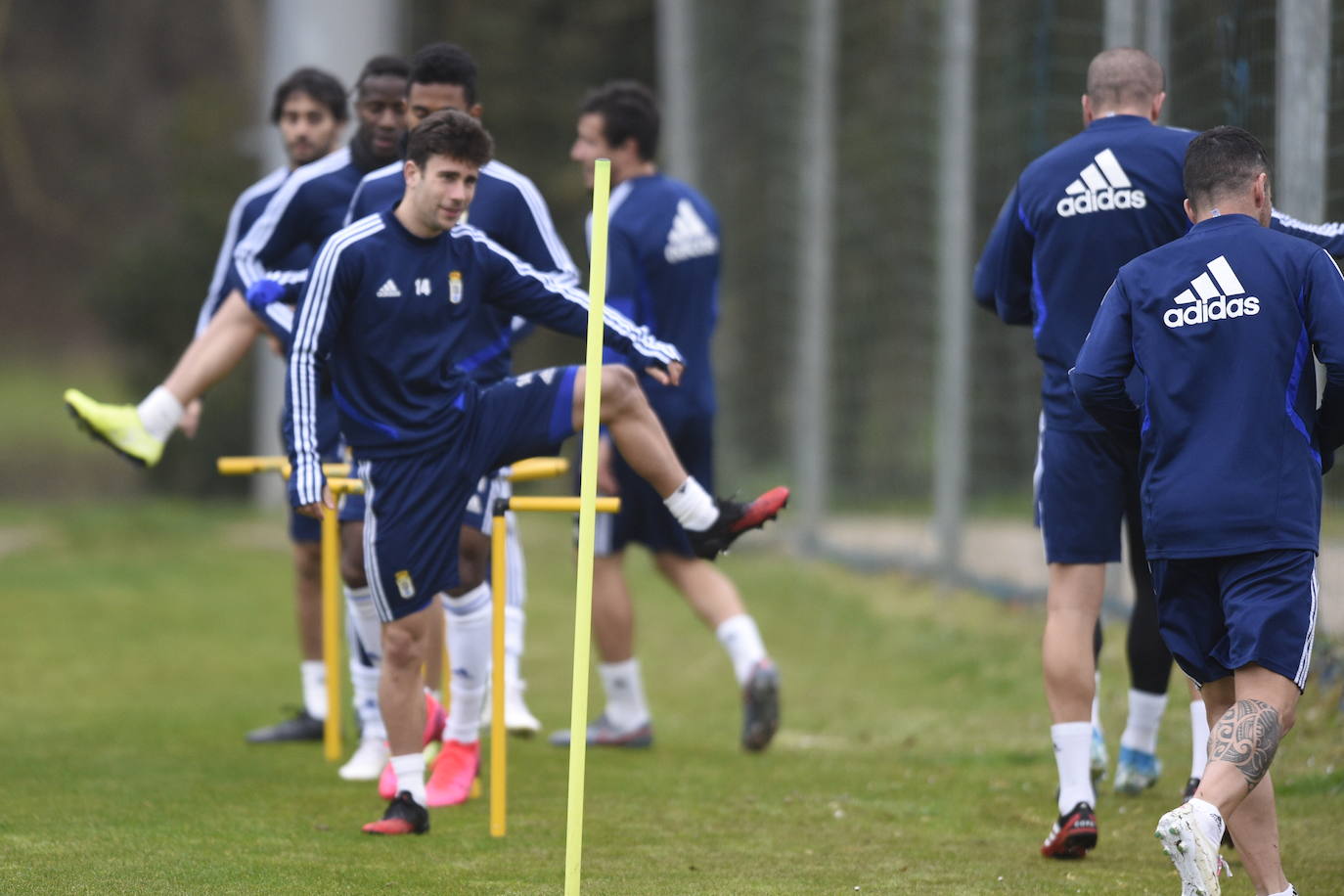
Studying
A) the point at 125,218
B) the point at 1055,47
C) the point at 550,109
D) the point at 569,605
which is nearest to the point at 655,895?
the point at 1055,47

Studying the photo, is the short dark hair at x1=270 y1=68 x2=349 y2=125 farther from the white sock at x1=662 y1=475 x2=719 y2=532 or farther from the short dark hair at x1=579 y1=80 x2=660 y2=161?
the white sock at x1=662 y1=475 x2=719 y2=532

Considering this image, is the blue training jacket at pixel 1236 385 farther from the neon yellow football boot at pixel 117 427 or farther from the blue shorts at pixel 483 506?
the neon yellow football boot at pixel 117 427

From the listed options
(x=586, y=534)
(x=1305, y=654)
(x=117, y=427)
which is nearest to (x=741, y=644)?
(x=117, y=427)

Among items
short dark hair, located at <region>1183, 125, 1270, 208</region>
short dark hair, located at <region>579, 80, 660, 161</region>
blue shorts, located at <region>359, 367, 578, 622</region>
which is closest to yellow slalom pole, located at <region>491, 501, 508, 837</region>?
blue shorts, located at <region>359, 367, 578, 622</region>

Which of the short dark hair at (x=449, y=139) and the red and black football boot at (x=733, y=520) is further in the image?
the red and black football boot at (x=733, y=520)

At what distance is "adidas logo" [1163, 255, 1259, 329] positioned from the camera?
430cm

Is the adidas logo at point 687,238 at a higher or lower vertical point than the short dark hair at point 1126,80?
lower

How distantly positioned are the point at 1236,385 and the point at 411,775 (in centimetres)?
267

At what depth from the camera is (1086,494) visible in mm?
5309

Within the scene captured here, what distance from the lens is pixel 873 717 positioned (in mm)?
8195

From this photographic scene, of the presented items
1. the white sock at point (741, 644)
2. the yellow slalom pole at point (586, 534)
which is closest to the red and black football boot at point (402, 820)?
the yellow slalom pole at point (586, 534)

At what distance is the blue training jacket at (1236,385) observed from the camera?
4273 mm

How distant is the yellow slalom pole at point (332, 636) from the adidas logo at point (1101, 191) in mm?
2899

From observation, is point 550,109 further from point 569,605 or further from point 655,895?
point 655,895
